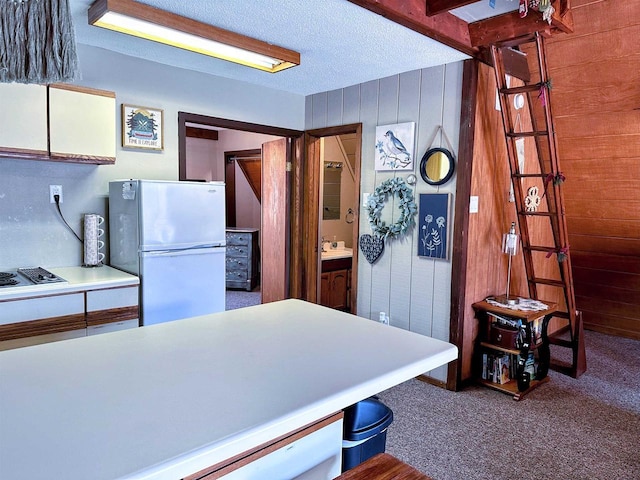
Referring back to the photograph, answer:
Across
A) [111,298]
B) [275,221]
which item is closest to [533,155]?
[275,221]

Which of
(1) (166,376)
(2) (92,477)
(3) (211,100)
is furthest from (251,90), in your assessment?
(2) (92,477)

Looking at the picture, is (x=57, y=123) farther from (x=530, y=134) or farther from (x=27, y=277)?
(x=530, y=134)

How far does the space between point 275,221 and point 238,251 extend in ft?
5.92

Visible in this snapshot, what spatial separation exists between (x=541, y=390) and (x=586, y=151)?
2.09 meters

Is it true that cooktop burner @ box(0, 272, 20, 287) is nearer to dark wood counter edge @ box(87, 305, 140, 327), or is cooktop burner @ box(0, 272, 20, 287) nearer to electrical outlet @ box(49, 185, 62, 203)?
dark wood counter edge @ box(87, 305, 140, 327)

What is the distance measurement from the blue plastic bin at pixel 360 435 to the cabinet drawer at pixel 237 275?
4.88 m

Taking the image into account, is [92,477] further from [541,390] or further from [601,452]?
[541,390]

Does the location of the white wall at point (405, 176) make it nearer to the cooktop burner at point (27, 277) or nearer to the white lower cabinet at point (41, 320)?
the white lower cabinet at point (41, 320)

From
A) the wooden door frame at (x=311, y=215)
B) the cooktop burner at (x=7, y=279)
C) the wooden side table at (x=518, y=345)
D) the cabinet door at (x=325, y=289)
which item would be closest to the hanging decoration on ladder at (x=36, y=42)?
the cooktop burner at (x=7, y=279)

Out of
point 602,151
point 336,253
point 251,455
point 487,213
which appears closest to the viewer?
point 251,455

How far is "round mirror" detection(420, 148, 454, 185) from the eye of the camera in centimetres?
319

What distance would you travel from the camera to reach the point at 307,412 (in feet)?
3.28

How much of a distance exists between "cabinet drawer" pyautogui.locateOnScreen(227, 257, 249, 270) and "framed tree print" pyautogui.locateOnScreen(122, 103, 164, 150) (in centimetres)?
306

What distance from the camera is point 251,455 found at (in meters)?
1.03
